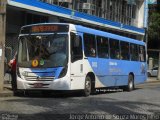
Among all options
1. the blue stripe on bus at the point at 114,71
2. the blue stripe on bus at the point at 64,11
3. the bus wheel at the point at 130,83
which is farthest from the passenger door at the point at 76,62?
the blue stripe on bus at the point at 64,11

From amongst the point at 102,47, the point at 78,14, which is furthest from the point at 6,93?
the point at 78,14

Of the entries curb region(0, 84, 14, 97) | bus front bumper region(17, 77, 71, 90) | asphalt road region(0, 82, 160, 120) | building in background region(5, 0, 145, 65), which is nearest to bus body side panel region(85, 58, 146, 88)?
bus front bumper region(17, 77, 71, 90)

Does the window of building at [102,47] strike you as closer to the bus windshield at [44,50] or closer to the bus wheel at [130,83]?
→ the bus windshield at [44,50]

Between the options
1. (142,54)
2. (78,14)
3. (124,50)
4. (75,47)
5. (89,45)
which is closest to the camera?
(75,47)

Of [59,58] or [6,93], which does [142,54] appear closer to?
[59,58]

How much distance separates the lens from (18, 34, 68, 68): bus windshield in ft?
63.1

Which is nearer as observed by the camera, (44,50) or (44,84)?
(44,84)

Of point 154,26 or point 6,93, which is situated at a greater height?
point 154,26

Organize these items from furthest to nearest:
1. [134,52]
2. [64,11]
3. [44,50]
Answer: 1. [64,11]
2. [134,52]
3. [44,50]

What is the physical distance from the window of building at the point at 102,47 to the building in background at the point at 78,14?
6380 millimetres

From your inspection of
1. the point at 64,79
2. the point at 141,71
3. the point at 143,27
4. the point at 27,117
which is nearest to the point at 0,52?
the point at 64,79

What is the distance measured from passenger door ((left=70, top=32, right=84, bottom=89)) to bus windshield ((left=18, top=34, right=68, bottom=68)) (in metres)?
0.36

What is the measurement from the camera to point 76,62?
64.6 ft

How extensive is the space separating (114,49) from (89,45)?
3222 mm
